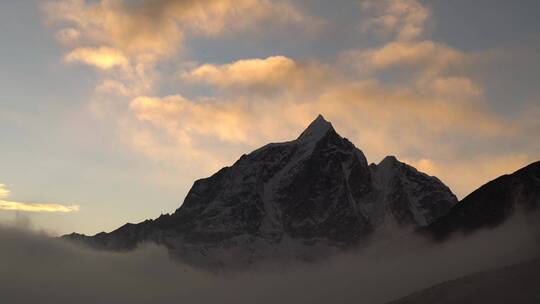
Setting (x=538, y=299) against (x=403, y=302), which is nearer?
(x=538, y=299)

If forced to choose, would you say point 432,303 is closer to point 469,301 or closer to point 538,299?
point 469,301

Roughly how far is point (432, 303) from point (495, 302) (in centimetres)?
1412

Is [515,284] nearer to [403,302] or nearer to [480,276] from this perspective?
[480,276]

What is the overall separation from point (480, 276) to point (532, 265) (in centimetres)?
1046

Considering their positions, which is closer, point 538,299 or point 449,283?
point 538,299

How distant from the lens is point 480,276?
497ft

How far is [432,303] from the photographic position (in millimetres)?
146000

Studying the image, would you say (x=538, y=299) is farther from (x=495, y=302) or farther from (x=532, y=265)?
(x=532, y=265)

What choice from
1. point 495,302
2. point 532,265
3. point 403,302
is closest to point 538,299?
point 495,302

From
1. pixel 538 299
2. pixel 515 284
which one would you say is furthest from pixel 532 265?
pixel 538 299

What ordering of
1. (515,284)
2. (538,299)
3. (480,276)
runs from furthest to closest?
(480,276)
(515,284)
(538,299)

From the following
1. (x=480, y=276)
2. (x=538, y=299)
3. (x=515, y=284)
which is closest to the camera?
(x=538, y=299)

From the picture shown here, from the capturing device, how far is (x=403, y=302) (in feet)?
Answer: 505

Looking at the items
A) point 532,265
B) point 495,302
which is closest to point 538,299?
point 495,302
